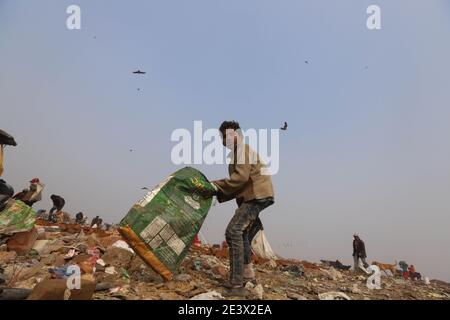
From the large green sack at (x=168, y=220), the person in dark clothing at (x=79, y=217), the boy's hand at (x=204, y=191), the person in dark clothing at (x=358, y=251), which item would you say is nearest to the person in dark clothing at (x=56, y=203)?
the person in dark clothing at (x=79, y=217)

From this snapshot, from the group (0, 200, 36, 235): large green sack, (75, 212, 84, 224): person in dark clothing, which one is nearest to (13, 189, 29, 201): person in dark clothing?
(0, 200, 36, 235): large green sack

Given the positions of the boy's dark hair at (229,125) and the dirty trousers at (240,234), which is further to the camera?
the boy's dark hair at (229,125)

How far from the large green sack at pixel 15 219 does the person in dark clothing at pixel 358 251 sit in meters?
9.15

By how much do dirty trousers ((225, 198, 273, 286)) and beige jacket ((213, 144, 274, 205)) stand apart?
0.30 feet

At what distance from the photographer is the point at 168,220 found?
2.94 m

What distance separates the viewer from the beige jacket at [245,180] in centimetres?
303

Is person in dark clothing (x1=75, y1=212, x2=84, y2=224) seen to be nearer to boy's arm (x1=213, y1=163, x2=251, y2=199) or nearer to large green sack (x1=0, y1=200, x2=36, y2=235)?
large green sack (x1=0, y1=200, x2=36, y2=235)


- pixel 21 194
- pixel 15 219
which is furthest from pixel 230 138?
pixel 21 194

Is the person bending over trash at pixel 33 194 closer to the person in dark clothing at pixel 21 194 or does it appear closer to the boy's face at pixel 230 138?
the person in dark clothing at pixel 21 194

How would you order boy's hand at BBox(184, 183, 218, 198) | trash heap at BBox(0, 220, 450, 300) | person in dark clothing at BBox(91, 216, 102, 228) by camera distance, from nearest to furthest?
trash heap at BBox(0, 220, 450, 300)
boy's hand at BBox(184, 183, 218, 198)
person in dark clothing at BBox(91, 216, 102, 228)

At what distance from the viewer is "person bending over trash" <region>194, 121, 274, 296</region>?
9.67 feet

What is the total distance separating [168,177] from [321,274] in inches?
Answer: 158
